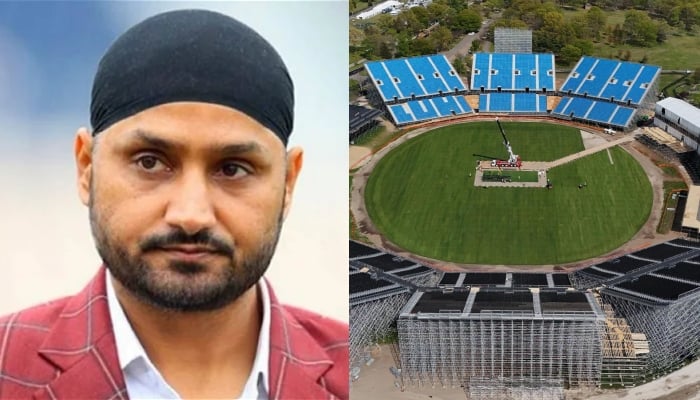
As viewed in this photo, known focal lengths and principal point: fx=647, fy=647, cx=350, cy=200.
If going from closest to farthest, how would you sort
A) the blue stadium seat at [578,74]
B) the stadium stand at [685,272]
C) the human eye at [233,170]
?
1. the human eye at [233,170]
2. the stadium stand at [685,272]
3. the blue stadium seat at [578,74]

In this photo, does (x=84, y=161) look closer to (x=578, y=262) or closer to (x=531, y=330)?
(x=531, y=330)

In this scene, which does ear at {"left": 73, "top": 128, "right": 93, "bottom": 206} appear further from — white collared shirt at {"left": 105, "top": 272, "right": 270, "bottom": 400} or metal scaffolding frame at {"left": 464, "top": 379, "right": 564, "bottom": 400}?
metal scaffolding frame at {"left": 464, "top": 379, "right": 564, "bottom": 400}

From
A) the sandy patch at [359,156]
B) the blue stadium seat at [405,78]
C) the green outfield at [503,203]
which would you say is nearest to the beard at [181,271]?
the green outfield at [503,203]

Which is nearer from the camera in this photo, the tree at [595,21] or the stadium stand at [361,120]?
the stadium stand at [361,120]

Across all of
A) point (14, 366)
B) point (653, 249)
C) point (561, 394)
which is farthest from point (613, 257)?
point (14, 366)

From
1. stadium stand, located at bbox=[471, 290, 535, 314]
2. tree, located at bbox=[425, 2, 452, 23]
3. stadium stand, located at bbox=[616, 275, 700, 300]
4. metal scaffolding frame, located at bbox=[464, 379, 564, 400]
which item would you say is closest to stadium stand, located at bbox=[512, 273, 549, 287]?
stadium stand, located at bbox=[471, 290, 535, 314]

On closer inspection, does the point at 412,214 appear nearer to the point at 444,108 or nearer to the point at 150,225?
the point at 444,108

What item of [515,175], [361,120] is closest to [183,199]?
[515,175]

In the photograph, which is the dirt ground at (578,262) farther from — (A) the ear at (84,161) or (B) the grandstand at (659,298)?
(A) the ear at (84,161)
